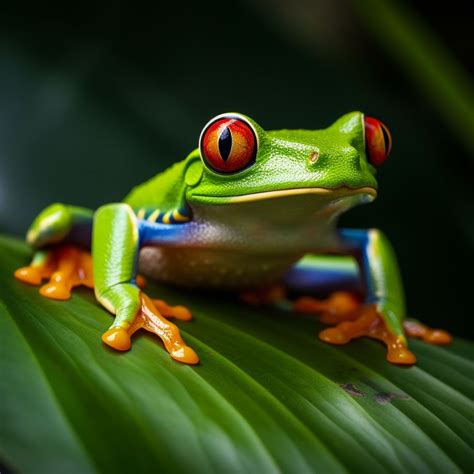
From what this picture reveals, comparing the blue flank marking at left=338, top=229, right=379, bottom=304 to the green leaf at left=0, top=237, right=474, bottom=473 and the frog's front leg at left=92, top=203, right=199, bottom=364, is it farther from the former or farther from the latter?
the frog's front leg at left=92, top=203, right=199, bottom=364

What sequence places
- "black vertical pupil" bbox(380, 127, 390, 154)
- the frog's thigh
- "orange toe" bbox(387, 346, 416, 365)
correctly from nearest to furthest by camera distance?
"orange toe" bbox(387, 346, 416, 365), "black vertical pupil" bbox(380, 127, 390, 154), the frog's thigh

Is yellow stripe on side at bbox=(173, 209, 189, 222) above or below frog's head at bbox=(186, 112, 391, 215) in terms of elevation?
below

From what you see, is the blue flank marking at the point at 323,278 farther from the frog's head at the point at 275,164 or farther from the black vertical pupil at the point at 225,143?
the black vertical pupil at the point at 225,143

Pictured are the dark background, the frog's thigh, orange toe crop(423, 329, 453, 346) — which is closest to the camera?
orange toe crop(423, 329, 453, 346)

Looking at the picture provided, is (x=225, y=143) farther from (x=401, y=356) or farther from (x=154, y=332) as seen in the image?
(x=401, y=356)

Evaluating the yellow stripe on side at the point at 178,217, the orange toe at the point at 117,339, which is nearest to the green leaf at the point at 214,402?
the orange toe at the point at 117,339

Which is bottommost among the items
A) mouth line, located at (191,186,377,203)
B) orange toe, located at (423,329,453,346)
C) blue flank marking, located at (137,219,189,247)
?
orange toe, located at (423,329,453,346)

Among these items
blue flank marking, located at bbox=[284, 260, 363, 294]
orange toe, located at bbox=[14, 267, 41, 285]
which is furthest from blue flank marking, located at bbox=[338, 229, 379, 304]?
orange toe, located at bbox=[14, 267, 41, 285]

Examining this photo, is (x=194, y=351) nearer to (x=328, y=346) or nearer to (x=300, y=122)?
(x=328, y=346)

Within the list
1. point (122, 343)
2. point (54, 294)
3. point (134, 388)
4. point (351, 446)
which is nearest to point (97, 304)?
point (54, 294)
